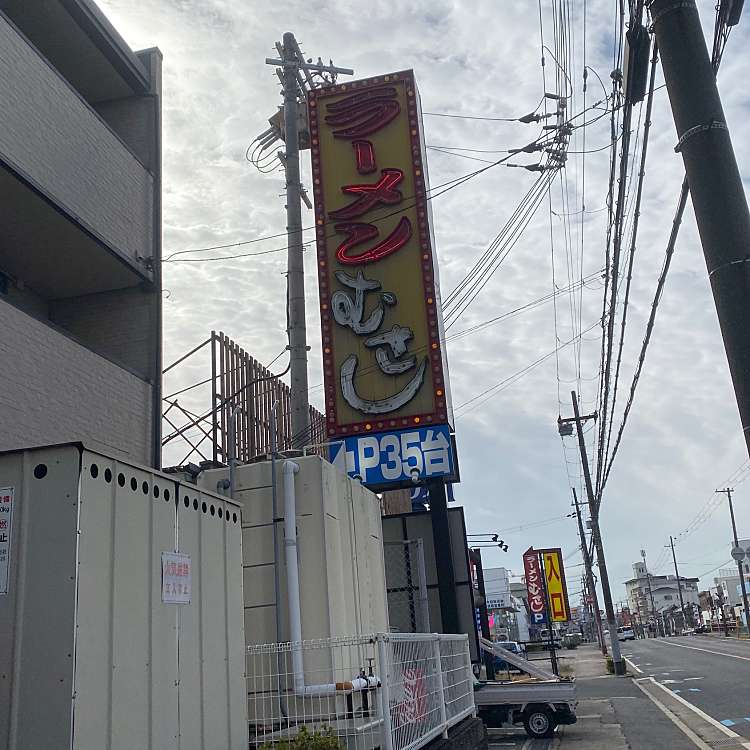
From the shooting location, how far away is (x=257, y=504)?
8852 millimetres

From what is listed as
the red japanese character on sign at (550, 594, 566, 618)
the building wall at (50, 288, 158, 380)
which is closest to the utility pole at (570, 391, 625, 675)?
the red japanese character on sign at (550, 594, 566, 618)

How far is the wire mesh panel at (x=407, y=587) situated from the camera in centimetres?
1277

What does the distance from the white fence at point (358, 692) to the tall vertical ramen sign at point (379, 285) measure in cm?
511

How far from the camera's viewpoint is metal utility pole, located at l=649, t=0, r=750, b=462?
16.2 ft

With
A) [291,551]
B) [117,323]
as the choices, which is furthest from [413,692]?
[117,323]

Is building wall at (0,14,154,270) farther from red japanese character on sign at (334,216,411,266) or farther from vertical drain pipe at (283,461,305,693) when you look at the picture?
vertical drain pipe at (283,461,305,693)

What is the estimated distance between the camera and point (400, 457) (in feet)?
46.1

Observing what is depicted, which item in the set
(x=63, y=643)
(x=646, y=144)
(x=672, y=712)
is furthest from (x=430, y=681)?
(x=672, y=712)

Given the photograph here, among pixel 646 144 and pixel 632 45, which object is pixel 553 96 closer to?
pixel 646 144

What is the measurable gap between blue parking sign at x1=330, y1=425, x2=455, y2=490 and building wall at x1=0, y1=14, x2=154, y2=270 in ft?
16.9

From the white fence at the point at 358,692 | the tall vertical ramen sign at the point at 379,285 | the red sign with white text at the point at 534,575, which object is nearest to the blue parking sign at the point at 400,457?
the tall vertical ramen sign at the point at 379,285

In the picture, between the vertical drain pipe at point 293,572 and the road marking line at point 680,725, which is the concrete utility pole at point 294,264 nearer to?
the vertical drain pipe at point 293,572

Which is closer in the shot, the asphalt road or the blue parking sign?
the blue parking sign

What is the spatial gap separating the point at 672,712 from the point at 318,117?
16263mm
